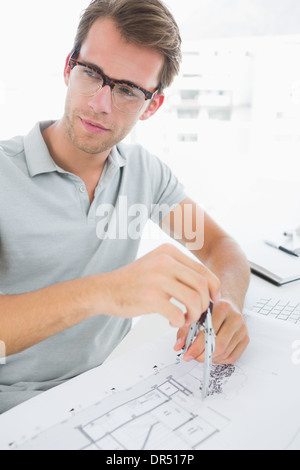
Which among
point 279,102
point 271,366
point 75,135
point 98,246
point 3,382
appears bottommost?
point 3,382

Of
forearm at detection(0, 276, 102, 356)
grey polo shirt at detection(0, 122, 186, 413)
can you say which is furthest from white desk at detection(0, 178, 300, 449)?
grey polo shirt at detection(0, 122, 186, 413)

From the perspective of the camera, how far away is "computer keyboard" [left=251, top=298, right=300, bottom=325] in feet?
2.81

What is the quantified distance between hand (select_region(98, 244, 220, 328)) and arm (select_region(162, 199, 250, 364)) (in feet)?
0.31

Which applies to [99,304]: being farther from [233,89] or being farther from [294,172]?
[233,89]

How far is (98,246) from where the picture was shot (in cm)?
97

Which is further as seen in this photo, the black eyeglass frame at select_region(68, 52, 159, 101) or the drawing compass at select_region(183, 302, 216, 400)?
the black eyeglass frame at select_region(68, 52, 159, 101)

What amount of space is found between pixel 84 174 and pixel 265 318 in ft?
1.85

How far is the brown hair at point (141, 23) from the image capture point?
899mm

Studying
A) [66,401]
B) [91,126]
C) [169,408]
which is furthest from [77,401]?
[91,126]

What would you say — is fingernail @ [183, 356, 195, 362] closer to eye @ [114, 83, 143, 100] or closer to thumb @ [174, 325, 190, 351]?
thumb @ [174, 325, 190, 351]

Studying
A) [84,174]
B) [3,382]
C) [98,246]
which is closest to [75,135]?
[84,174]

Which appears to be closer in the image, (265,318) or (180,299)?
(180,299)

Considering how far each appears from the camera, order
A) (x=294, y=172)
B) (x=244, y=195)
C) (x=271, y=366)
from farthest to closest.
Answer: (x=294, y=172) < (x=244, y=195) < (x=271, y=366)

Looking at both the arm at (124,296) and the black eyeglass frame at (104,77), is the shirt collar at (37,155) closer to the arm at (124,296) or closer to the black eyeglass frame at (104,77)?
the black eyeglass frame at (104,77)
